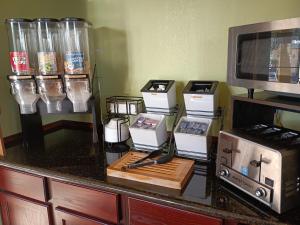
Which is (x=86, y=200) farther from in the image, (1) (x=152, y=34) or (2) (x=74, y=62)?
(1) (x=152, y=34)

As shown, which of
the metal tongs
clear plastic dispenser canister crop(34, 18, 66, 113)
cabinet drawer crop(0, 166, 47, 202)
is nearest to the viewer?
the metal tongs

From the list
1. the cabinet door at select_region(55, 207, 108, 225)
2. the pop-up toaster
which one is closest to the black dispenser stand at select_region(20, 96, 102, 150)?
the cabinet door at select_region(55, 207, 108, 225)

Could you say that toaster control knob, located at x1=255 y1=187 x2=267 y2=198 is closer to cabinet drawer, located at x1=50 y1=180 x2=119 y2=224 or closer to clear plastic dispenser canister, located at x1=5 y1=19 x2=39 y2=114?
cabinet drawer, located at x1=50 y1=180 x2=119 y2=224

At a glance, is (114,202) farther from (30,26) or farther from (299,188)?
(30,26)

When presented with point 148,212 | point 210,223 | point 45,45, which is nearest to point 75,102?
point 45,45

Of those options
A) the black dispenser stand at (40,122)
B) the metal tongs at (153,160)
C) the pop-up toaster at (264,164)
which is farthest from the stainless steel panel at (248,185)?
the black dispenser stand at (40,122)

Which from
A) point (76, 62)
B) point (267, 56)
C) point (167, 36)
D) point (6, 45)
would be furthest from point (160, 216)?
point (6, 45)

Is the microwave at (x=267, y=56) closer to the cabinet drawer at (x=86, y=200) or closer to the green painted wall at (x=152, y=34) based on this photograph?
the green painted wall at (x=152, y=34)

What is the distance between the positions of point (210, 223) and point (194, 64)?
2.66 ft

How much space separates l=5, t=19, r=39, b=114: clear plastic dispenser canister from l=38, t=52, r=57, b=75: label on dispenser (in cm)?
6

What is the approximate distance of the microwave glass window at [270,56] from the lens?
2.54ft

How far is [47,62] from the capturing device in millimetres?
1255

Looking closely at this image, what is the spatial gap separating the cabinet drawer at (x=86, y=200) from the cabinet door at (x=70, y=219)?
17 mm

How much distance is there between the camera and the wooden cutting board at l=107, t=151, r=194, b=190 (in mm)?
947
